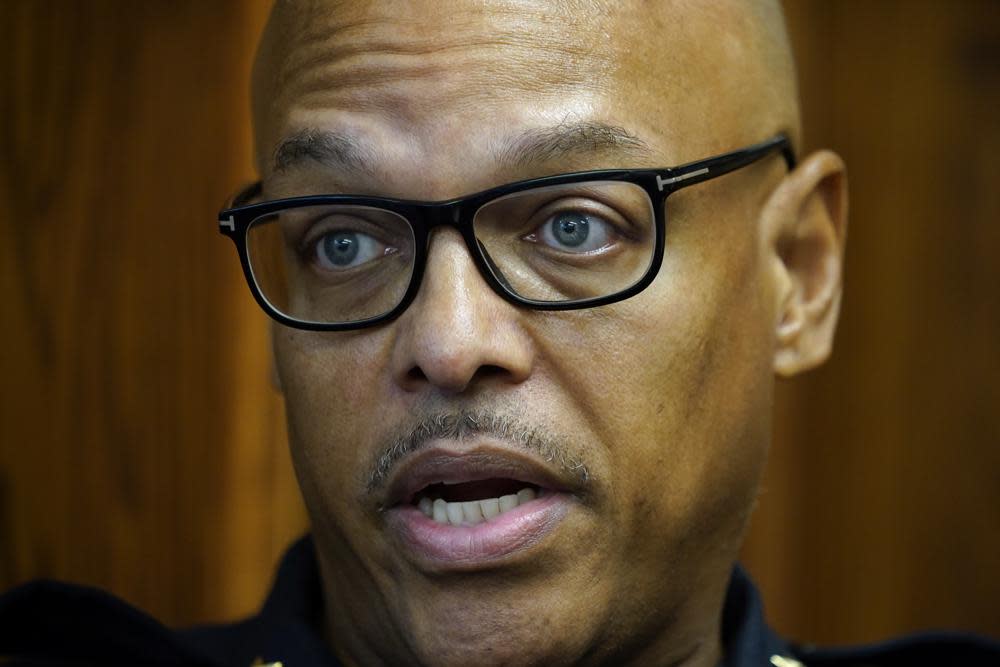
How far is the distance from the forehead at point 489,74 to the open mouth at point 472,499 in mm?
308

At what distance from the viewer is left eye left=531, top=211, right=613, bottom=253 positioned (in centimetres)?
141

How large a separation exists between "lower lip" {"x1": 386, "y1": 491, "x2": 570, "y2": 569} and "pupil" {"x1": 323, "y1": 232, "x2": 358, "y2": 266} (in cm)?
31

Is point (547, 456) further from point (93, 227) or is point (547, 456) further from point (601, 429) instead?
point (93, 227)

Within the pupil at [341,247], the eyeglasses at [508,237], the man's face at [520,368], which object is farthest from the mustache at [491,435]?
the pupil at [341,247]

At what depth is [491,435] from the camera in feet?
4.34

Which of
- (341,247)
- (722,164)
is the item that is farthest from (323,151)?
(722,164)

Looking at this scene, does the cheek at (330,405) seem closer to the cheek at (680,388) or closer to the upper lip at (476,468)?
the upper lip at (476,468)

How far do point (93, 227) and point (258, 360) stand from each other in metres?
0.32

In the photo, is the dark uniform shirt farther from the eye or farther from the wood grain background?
the eye

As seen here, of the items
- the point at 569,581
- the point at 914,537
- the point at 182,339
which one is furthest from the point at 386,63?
the point at 914,537

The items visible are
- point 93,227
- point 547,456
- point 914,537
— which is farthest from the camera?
point 914,537

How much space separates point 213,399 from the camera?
1.99 m

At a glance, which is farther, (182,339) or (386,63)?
(182,339)

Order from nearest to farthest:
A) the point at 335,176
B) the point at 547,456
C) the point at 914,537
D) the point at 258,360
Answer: the point at 547,456
the point at 335,176
the point at 258,360
the point at 914,537
